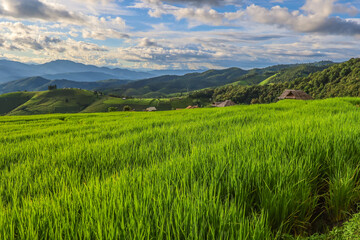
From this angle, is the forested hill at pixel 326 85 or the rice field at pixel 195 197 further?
the forested hill at pixel 326 85

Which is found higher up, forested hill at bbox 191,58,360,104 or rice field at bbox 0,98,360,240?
forested hill at bbox 191,58,360,104

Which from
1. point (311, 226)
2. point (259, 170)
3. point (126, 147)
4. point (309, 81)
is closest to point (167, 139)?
point (126, 147)

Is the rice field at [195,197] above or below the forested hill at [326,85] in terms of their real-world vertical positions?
below

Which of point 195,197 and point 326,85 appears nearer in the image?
point 195,197

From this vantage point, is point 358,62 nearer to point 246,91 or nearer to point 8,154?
point 246,91

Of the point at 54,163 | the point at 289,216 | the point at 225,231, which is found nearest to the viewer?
the point at 225,231

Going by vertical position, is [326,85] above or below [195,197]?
above

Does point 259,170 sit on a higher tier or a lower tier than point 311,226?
higher

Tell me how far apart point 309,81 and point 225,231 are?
179 m

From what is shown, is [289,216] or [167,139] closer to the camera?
[289,216]

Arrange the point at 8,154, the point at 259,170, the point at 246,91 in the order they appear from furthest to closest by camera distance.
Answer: the point at 246,91 < the point at 8,154 < the point at 259,170

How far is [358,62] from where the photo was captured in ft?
472

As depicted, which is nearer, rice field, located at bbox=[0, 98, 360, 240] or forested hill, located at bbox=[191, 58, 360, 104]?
rice field, located at bbox=[0, 98, 360, 240]

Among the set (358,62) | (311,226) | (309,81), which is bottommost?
(311,226)
